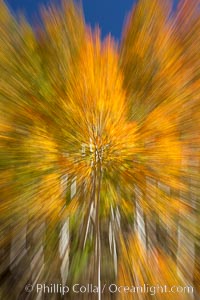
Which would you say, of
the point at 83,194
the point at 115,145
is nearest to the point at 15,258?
the point at 83,194

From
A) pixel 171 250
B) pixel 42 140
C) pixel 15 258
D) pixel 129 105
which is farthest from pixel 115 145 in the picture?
pixel 15 258


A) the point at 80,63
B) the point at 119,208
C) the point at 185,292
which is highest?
the point at 80,63

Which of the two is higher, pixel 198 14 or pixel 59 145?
pixel 198 14

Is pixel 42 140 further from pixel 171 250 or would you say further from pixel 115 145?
pixel 171 250

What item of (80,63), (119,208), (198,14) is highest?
A: (198,14)

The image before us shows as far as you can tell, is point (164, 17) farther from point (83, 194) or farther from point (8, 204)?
point (8, 204)

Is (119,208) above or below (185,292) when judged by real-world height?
above
